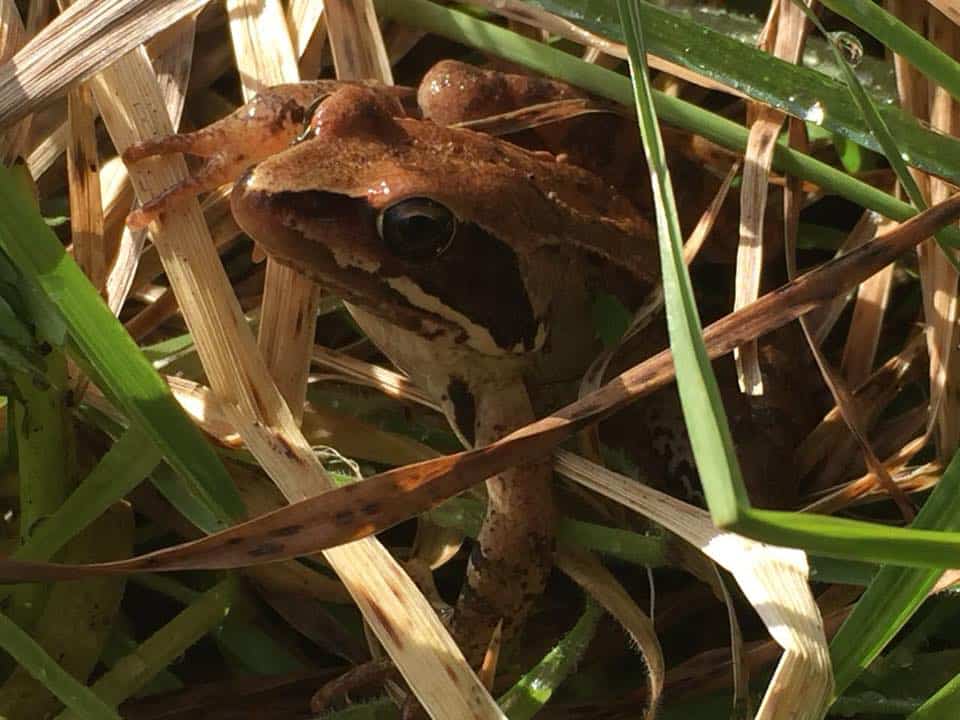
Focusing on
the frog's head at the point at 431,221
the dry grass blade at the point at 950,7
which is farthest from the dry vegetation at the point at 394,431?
the frog's head at the point at 431,221

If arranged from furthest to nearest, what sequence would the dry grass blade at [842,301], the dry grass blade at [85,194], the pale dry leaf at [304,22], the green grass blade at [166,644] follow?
the dry grass blade at [842,301] → the pale dry leaf at [304,22] → the dry grass blade at [85,194] → the green grass blade at [166,644]

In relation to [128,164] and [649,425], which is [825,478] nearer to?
[649,425]

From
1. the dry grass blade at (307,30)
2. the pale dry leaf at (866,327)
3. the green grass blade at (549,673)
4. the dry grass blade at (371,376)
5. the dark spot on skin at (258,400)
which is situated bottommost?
the green grass blade at (549,673)

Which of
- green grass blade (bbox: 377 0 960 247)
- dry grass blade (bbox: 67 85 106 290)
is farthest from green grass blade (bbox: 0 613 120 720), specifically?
green grass blade (bbox: 377 0 960 247)

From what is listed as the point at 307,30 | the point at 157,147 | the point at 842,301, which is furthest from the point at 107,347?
the point at 842,301

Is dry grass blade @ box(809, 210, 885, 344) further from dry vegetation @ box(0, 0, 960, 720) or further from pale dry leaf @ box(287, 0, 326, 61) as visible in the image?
pale dry leaf @ box(287, 0, 326, 61)

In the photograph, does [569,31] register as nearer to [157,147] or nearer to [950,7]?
[950,7]

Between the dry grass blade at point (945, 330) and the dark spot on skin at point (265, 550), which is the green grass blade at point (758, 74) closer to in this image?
the dry grass blade at point (945, 330)
